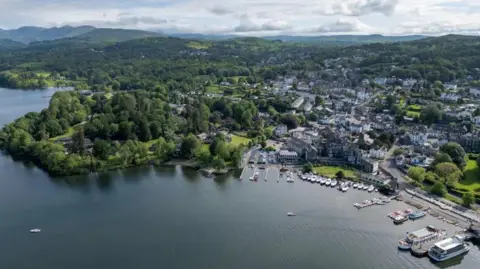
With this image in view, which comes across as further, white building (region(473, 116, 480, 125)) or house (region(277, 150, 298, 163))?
white building (region(473, 116, 480, 125))

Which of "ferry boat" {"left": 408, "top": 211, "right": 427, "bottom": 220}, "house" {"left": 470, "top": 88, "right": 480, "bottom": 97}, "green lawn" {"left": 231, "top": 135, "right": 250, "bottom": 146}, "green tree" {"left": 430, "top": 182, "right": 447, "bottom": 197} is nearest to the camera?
"ferry boat" {"left": 408, "top": 211, "right": 427, "bottom": 220}

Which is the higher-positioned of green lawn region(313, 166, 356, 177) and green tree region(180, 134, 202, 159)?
green tree region(180, 134, 202, 159)

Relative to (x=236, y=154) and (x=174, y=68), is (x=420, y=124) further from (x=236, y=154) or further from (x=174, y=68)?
(x=174, y=68)

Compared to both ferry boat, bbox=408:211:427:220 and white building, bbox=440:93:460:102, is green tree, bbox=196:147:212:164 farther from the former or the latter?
white building, bbox=440:93:460:102

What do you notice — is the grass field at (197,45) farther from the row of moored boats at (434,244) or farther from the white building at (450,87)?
the row of moored boats at (434,244)

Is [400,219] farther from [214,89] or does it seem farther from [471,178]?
[214,89]

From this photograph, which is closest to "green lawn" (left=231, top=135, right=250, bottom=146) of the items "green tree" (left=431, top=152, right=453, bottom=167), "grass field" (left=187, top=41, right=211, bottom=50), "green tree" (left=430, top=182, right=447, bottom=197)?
"green tree" (left=431, top=152, right=453, bottom=167)

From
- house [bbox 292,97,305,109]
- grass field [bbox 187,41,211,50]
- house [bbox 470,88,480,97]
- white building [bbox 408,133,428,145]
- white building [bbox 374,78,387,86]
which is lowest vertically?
white building [bbox 408,133,428,145]
